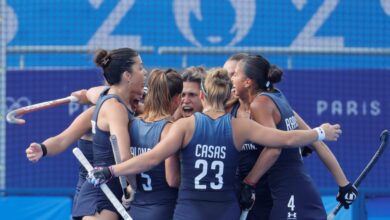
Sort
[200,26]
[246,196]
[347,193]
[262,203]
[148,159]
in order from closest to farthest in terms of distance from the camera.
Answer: [148,159]
[246,196]
[262,203]
[347,193]
[200,26]

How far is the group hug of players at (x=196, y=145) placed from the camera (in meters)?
5.76

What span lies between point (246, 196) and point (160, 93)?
0.84 m

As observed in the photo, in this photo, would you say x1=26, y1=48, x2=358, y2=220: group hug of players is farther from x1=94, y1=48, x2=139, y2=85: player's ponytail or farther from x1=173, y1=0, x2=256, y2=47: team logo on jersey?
x1=173, y1=0, x2=256, y2=47: team logo on jersey

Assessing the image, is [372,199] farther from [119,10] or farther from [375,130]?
[119,10]

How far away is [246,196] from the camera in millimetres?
6059

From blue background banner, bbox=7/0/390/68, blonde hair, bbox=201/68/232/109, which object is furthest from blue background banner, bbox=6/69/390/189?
blonde hair, bbox=201/68/232/109

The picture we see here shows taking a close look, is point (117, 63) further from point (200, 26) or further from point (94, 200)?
point (200, 26)

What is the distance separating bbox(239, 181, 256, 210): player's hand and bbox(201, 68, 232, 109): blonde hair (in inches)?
22.7

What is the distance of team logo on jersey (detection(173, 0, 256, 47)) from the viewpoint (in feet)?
37.3

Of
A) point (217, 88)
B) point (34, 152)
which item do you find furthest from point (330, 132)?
point (34, 152)

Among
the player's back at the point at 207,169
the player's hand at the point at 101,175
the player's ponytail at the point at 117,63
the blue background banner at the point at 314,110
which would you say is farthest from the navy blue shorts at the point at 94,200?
the blue background banner at the point at 314,110

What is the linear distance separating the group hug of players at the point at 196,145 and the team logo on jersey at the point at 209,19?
474 centimetres

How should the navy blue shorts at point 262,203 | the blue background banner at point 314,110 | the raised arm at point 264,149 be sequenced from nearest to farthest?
1. the raised arm at point 264,149
2. the navy blue shorts at point 262,203
3. the blue background banner at point 314,110

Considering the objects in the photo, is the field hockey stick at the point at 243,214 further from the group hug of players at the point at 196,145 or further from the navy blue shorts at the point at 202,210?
the navy blue shorts at the point at 202,210
